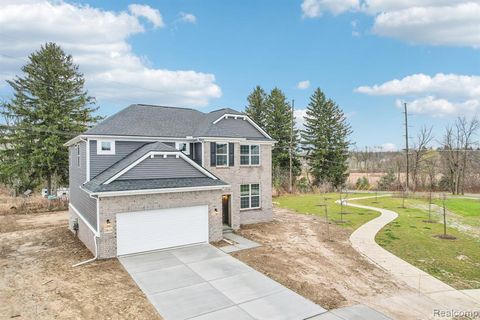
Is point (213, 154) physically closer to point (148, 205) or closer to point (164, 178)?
point (164, 178)

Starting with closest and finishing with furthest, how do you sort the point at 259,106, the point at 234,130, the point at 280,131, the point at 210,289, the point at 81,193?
the point at 210,289
the point at 81,193
the point at 234,130
the point at 280,131
the point at 259,106

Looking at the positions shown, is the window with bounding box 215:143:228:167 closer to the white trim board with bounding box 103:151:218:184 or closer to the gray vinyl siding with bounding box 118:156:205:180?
the white trim board with bounding box 103:151:218:184

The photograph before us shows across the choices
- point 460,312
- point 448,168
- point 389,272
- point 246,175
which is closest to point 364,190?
point 448,168

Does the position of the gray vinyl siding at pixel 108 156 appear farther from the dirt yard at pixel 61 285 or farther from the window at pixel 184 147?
the dirt yard at pixel 61 285

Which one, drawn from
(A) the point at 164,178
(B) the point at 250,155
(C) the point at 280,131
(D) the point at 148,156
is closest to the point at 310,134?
(C) the point at 280,131

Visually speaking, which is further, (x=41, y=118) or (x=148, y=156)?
(x=41, y=118)

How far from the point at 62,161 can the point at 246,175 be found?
66.7ft

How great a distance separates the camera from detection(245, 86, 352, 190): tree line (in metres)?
41.2

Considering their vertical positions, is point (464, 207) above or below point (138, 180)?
below

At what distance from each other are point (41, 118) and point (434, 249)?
32.0 metres

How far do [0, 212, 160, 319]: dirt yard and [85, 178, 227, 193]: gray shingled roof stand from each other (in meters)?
2.90

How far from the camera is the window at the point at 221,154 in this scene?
16922 millimetres

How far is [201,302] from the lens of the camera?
8.48m

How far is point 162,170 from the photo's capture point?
46.5 ft
